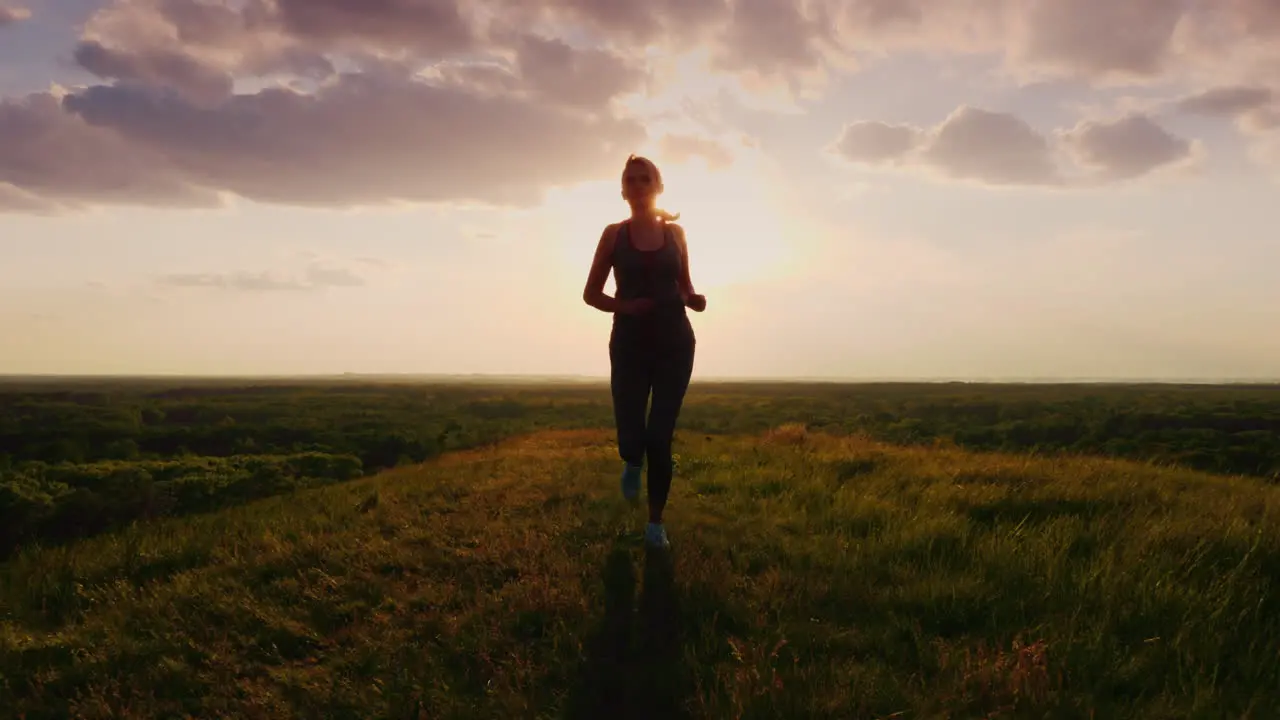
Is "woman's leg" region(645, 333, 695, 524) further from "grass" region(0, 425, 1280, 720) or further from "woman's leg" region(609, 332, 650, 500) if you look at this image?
"grass" region(0, 425, 1280, 720)

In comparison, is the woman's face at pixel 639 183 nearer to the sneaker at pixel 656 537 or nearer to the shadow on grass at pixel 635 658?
the sneaker at pixel 656 537

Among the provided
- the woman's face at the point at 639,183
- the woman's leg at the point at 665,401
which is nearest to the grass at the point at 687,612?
the woman's leg at the point at 665,401

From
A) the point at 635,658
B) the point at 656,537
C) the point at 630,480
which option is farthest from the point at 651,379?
the point at 635,658

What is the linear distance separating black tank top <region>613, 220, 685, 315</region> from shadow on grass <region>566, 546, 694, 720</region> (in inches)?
70.1

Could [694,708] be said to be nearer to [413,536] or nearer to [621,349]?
[621,349]

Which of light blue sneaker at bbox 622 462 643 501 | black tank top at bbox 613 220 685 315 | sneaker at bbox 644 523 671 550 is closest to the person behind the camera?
black tank top at bbox 613 220 685 315

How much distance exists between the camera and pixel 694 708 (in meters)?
2.65

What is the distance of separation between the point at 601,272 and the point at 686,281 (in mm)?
631

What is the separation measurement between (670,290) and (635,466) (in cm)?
155

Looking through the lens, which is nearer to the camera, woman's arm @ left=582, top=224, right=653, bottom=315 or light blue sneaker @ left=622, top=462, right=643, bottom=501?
woman's arm @ left=582, top=224, right=653, bottom=315

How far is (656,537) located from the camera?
4684 millimetres

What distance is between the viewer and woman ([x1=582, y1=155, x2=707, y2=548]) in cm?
455

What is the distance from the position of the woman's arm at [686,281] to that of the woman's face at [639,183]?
300 mm

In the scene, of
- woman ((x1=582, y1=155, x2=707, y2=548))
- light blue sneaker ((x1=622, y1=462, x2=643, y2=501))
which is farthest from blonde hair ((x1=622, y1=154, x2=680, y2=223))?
light blue sneaker ((x1=622, y1=462, x2=643, y2=501))
